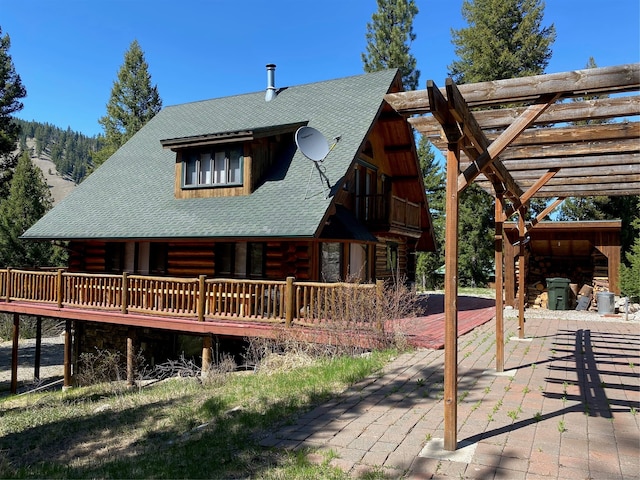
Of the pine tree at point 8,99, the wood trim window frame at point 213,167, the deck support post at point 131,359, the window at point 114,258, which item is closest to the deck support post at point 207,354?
the deck support post at point 131,359

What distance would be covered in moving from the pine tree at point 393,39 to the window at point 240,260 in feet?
83.5

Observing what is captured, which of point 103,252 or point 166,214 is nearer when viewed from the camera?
point 166,214

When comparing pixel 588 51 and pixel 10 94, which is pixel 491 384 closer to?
pixel 10 94

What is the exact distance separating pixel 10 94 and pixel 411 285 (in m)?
23.7

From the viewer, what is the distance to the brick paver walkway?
Result: 399 cm

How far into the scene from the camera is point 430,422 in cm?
506

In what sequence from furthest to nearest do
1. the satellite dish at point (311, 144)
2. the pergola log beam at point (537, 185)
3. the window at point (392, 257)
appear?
1. the window at point (392, 257)
2. the satellite dish at point (311, 144)
3. the pergola log beam at point (537, 185)

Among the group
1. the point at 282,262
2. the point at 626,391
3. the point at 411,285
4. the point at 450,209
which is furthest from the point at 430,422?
the point at 411,285

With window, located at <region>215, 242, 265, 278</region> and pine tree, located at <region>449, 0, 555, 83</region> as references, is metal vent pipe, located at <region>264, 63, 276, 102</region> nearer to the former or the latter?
window, located at <region>215, 242, 265, 278</region>

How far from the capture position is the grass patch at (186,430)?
4.29 metres

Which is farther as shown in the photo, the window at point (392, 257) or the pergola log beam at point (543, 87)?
the window at point (392, 257)

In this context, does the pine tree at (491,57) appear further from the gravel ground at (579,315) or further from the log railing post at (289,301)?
the log railing post at (289,301)

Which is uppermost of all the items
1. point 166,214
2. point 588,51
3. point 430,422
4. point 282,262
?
point 588,51

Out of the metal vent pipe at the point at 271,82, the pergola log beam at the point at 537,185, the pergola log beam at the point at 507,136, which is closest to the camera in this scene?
the pergola log beam at the point at 507,136
